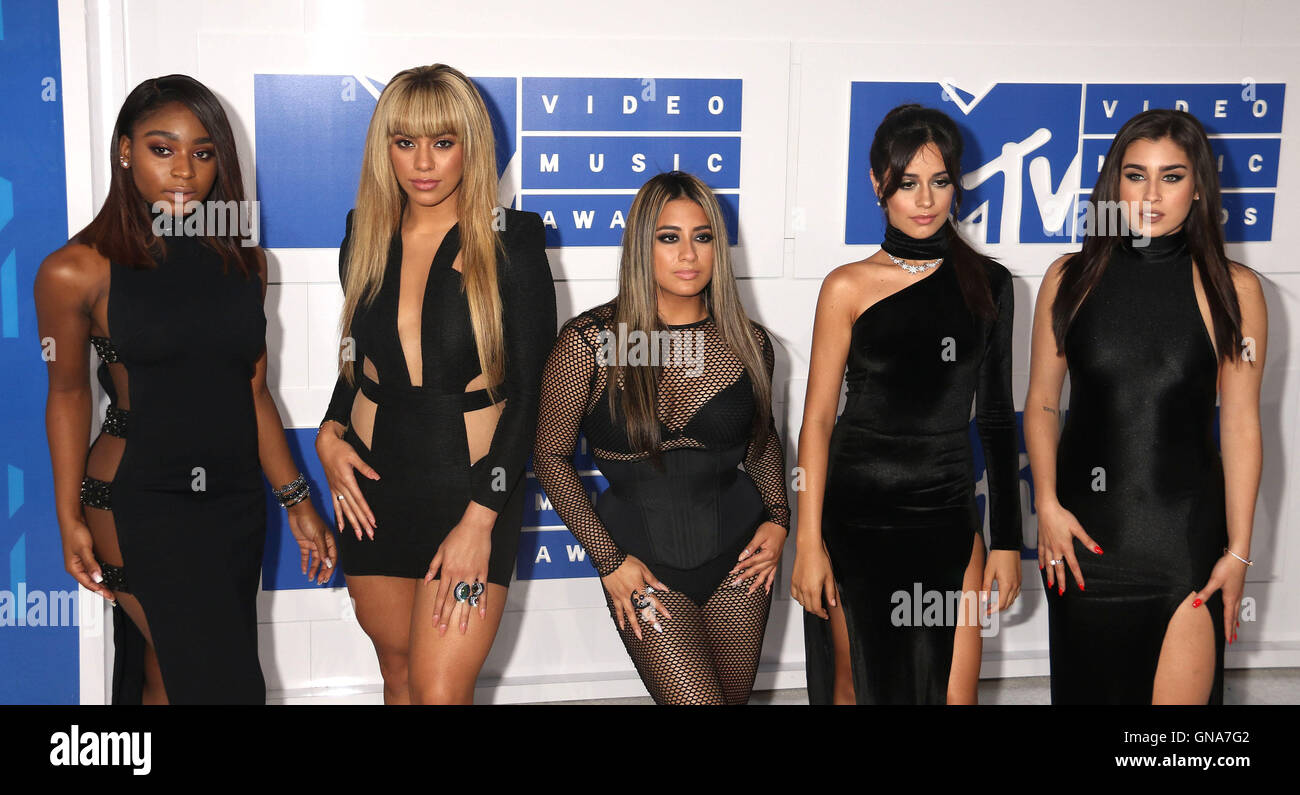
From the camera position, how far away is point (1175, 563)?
3043 mm

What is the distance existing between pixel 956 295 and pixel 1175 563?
35.6 inches

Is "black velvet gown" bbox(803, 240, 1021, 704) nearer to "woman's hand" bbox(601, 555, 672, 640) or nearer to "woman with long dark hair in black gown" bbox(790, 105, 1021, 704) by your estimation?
"woman with long dark hair in black gown" bbox(790, 105, 1021, 704)

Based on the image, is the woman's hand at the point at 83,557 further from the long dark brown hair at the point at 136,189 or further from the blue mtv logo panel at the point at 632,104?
the blue mtv logo panel at the point at 632,104

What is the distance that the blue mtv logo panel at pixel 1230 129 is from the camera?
14.5ft

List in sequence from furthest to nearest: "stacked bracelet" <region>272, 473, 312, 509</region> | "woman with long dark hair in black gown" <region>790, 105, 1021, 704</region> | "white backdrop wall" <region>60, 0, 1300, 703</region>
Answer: "white backdrop wall" <region>60, 0, 1300, 703</region>
"stacked bracelet" <region>272, 473, 312, 509</region>
"woman with long dark hair in black gown" <region>790, 105, 1021, 704</region>

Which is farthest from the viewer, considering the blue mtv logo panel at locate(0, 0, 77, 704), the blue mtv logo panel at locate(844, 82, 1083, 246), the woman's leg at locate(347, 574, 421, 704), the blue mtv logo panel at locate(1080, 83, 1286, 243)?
the blue mtv logo panel at locate(1080, 83, 1286, 243)

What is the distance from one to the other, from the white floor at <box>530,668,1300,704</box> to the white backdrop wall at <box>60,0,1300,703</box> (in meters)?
0.06

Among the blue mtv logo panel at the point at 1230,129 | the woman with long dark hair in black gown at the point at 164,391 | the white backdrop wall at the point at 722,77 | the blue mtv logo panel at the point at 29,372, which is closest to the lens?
the woman with long dark hair in black gown at the point at 164,391

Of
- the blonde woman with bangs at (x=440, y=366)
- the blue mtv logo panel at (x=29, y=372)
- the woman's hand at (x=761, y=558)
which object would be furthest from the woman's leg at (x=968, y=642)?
the blue mtv logo panel at (x=29, y=372)

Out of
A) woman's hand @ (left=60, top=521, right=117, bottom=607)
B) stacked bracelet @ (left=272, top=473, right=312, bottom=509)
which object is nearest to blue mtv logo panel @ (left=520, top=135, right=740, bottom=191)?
stacked bracelet @ (left=272, top=473, right=312, bottom=509)

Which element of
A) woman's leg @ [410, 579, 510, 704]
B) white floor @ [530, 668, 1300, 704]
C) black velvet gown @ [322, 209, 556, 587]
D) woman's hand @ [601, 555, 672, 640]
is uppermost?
black velvet gown @ [322, 209, 556, 587]

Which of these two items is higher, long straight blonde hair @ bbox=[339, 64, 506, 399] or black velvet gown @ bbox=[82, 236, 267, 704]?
long straight blonde hair @ bbox=[339, 64, 506, 399]

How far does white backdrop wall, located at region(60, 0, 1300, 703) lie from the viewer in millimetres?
3889

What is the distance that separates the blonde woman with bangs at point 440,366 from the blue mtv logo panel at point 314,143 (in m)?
0.97
